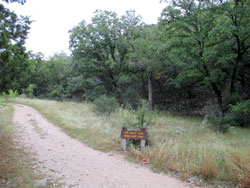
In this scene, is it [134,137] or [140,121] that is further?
[140,121]

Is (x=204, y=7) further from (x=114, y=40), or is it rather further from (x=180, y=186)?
(x=180, y=186)

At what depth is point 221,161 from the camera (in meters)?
5.15

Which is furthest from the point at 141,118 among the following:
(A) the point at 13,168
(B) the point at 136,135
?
(A) the point at 13,168

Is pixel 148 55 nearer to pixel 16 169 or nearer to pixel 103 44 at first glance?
pixel 103 44

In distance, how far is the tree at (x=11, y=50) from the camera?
436 centimetres

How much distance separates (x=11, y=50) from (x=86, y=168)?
11.0 feet

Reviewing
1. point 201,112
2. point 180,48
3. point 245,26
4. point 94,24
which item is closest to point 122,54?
point 94,24

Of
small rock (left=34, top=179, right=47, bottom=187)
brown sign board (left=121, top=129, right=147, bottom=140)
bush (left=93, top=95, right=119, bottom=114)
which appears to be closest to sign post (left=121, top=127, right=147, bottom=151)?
brown sign board (left=121, top=129, right=147, bottom=140)

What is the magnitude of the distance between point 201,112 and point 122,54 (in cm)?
1135

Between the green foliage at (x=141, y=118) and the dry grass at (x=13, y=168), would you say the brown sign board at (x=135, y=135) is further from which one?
the dry grass at (x=13, y=168)

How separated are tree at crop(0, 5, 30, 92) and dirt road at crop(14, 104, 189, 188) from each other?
2265 millimetres

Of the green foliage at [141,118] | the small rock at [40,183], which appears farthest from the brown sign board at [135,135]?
the small rock at [40,183]

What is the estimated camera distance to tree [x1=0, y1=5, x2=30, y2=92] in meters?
4.36

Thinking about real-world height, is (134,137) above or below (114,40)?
below
